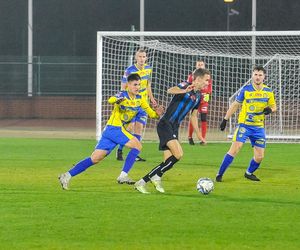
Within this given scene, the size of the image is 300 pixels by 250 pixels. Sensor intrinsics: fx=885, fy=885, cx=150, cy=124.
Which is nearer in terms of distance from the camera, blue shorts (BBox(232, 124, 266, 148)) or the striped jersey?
the striped jersey

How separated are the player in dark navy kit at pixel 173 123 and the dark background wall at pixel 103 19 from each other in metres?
19.9

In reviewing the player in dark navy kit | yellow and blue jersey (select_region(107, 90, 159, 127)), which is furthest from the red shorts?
yellow and blue jersey (select_region(107, 90, 159, 127))

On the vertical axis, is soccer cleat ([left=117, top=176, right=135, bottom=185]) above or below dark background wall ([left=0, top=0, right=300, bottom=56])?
below

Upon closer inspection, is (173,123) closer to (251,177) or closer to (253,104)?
(253,104)

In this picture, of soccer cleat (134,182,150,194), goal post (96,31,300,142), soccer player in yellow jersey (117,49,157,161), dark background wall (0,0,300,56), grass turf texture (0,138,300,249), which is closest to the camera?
grass turf texture (0,138,300,249)

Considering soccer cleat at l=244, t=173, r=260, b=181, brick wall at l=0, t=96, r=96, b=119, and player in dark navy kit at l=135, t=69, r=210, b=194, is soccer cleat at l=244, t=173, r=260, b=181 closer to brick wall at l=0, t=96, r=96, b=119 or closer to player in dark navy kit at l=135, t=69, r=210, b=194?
player in dark navy kit at l=135, t=69, r=210, b=194

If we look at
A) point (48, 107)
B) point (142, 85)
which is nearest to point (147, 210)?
point (142, 85)

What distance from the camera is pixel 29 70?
31.9 m

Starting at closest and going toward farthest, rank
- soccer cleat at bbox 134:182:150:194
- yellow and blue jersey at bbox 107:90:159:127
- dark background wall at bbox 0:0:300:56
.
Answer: soccer cleat at bbox 134:182:150:194 < yellow and blue jersey at bbox 107:90:159:127 < dark background wall at bbox 0:0:300:56

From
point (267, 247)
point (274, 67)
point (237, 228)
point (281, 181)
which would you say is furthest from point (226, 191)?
point (274, 67)

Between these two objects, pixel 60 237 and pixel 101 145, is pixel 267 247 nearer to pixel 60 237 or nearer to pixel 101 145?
pixel 60 237

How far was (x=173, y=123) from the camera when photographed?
477 inches

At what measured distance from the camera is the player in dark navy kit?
11523 millimetres

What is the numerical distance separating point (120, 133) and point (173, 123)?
77cm
